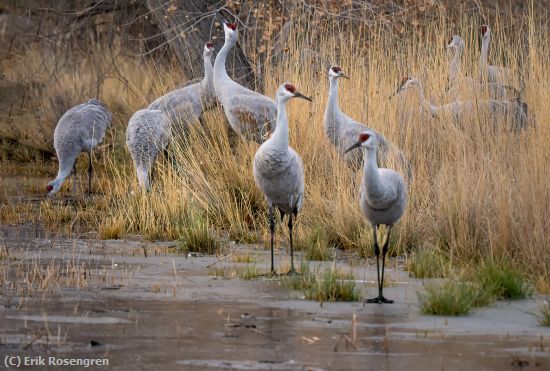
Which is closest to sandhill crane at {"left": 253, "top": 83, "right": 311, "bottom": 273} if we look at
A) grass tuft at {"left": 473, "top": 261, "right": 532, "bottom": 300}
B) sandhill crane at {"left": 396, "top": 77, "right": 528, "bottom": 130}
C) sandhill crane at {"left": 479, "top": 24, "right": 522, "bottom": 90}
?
grass tuft at {"left": 473, "top": 261, "right": 532, "bottom": 300}

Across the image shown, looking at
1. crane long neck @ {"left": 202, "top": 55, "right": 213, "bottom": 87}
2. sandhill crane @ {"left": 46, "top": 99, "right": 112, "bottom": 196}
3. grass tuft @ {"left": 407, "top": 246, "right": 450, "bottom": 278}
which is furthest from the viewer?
sandhill crane @ {"left": 46, "top": 99, "right": 112, "bottom": 196}

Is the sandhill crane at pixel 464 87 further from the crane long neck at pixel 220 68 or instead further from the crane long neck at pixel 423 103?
the crane long neck at pixel 220 68

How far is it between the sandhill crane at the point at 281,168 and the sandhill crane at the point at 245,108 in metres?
2.84

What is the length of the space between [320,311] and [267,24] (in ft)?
21.2

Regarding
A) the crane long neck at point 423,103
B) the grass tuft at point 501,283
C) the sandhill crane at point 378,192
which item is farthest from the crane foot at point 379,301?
the crane long neck at point 423,103

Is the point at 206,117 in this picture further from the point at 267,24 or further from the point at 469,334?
the point at 469,334

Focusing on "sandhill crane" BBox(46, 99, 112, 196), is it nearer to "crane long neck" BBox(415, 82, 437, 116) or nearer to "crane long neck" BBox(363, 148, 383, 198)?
"crane long neck" BBox(415, 82, 437, 116)

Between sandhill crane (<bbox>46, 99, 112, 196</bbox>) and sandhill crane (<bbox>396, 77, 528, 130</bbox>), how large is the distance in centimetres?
428

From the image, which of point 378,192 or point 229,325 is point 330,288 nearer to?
point 378,192

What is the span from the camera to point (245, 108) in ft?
39.5

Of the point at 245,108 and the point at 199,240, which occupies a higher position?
the point at 245,108

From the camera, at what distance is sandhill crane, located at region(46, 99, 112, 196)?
44.1ft

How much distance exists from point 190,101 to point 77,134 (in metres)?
1.63

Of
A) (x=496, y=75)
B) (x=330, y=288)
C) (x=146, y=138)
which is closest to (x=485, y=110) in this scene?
(x=496, y=75)
